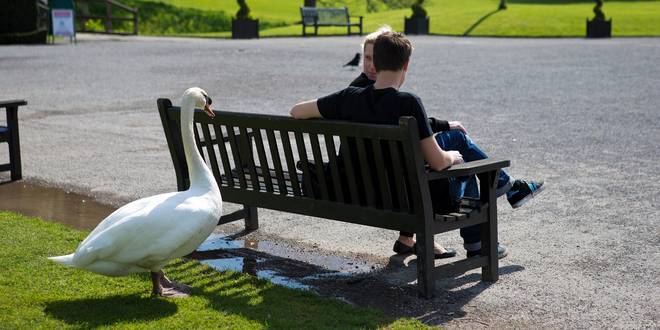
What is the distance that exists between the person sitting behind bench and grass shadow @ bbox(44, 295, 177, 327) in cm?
158

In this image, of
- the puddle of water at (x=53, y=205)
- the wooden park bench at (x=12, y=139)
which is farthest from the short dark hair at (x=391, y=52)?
the wooden park bench at (x=12, y=139)

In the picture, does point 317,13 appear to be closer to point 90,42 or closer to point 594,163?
point 90,42

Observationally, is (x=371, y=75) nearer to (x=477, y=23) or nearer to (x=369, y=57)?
(x=369, y=57)

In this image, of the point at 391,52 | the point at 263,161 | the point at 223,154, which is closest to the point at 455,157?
the point at 391,52

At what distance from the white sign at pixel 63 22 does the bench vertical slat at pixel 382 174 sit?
95.3ft

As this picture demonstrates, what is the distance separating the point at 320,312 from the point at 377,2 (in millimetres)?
56997

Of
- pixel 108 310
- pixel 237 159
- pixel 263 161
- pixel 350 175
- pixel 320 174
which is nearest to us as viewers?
pixel 108 310

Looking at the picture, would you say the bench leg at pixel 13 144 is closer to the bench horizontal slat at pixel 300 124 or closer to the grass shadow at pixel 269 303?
the bench horizontal slat at pixel 300 124

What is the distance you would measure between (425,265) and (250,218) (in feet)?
7.88

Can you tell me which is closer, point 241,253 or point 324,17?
point 241,253

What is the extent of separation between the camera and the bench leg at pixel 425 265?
586cm

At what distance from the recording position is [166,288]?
6.05 metres

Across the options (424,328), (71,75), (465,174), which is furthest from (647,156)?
(71,75)

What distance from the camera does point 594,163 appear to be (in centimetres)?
1071
